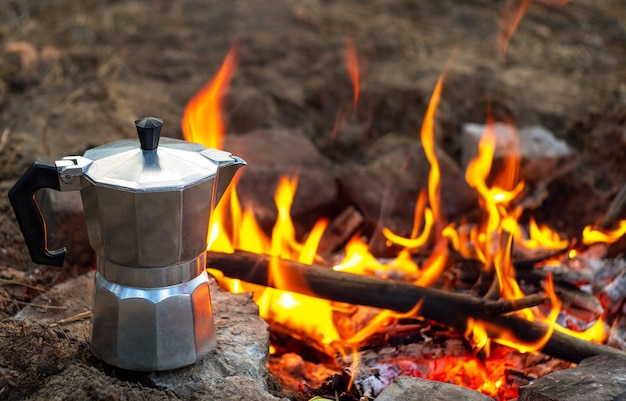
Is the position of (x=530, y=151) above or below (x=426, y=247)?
above

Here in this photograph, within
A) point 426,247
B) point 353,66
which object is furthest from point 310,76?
point 426,247

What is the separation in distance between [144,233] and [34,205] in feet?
1.02

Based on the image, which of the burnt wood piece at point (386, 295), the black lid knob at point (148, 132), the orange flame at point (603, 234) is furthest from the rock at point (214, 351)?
the orange flame at point (603, 234)

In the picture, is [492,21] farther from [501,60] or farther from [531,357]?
[531,357]

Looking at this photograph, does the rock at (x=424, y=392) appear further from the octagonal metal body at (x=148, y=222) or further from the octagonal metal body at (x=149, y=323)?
the octagonal metal body at (x=148, y=222)

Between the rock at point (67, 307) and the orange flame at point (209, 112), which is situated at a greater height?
the orange flame at point (209, 112)

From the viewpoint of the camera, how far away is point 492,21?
574 cm

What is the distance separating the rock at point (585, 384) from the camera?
1.99 metres

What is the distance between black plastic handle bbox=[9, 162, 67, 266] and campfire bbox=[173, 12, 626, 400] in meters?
0.78

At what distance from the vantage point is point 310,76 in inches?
176

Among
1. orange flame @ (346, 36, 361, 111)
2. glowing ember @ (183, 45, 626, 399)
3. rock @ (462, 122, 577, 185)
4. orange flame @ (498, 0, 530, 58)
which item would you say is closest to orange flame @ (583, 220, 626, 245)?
glowing ember @ (183, 45, 626, 399)

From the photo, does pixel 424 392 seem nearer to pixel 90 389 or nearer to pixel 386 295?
pixel 386 295

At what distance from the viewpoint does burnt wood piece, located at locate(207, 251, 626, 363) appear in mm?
2490

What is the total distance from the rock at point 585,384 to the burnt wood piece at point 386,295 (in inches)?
10.3
